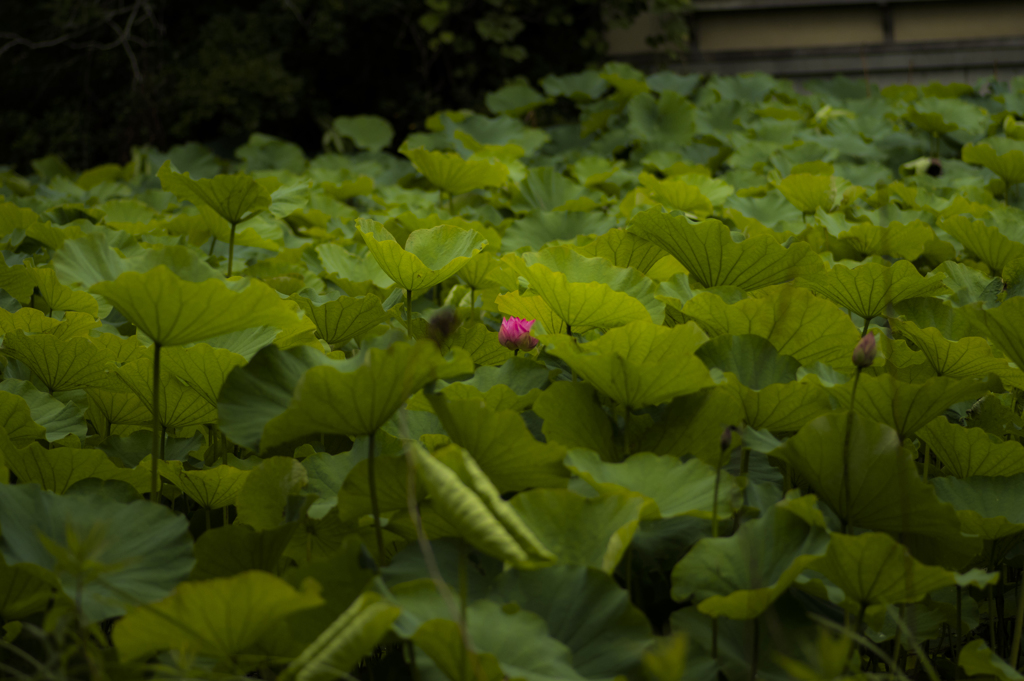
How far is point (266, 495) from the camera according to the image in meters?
0.67

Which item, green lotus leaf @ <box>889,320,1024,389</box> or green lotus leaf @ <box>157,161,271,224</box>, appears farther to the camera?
green lotus leaf @ <box>157,161,271,224</box>

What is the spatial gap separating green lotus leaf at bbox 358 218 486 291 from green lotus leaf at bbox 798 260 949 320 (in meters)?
0.39

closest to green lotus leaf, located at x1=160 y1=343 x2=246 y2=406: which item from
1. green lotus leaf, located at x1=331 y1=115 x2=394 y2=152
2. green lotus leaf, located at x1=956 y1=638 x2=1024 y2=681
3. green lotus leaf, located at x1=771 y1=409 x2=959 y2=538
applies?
green lotus leaf, located at x1=771 y1=409 x2=959 y2=538

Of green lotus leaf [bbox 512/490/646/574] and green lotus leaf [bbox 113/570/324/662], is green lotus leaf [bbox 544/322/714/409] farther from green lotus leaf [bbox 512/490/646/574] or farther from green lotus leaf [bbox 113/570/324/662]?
green lotus leaf [bbox 113/570/324/662]

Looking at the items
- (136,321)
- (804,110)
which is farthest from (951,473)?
(804,110)

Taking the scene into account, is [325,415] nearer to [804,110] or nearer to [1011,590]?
[1011,590]

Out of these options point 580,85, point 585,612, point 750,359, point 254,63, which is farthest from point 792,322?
point 254,63

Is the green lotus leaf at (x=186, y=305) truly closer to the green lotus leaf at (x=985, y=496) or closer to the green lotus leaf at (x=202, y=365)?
the green lotus leaf at (x=202, y=365)

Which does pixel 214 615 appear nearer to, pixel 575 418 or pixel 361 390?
pixel 361 390

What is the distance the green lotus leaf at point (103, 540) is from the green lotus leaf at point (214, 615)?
0.05 metres

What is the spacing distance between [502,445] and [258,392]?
204 millimetres

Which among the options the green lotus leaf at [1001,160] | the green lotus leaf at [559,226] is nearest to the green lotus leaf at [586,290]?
the green lotus leaf at [559,226]

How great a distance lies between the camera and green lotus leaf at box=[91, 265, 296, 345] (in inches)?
23.7

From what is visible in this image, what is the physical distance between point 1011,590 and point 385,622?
675 mm
